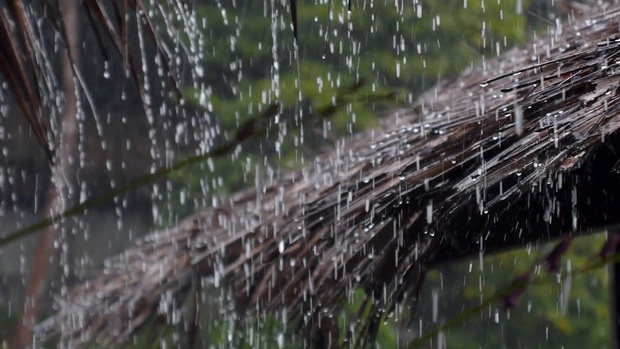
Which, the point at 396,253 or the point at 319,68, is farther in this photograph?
the point at 319,68

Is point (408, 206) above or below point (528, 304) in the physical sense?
above

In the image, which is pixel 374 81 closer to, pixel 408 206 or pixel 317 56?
pixel 317 56

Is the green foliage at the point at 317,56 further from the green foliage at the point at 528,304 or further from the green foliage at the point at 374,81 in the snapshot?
the green foliage at the point at 528,304

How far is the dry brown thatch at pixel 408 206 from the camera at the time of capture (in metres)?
1.57

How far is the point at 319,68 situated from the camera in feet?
24.2

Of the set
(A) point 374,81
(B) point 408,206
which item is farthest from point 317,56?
(B) point 408,206

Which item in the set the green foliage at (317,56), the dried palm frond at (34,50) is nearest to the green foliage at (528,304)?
the green foliage at (317,56)

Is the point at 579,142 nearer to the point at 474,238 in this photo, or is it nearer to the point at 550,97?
the point at 550,97

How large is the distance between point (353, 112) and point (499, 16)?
1.49 m

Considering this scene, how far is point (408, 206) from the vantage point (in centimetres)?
172

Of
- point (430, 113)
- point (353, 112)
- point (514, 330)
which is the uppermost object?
Answer: point (430, 113)

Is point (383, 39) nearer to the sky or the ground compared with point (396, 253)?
nearer to the ground

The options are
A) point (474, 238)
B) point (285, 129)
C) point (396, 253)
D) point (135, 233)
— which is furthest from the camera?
point (135, 233)

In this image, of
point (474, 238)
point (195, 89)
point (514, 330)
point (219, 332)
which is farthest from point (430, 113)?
point (514, 330)
